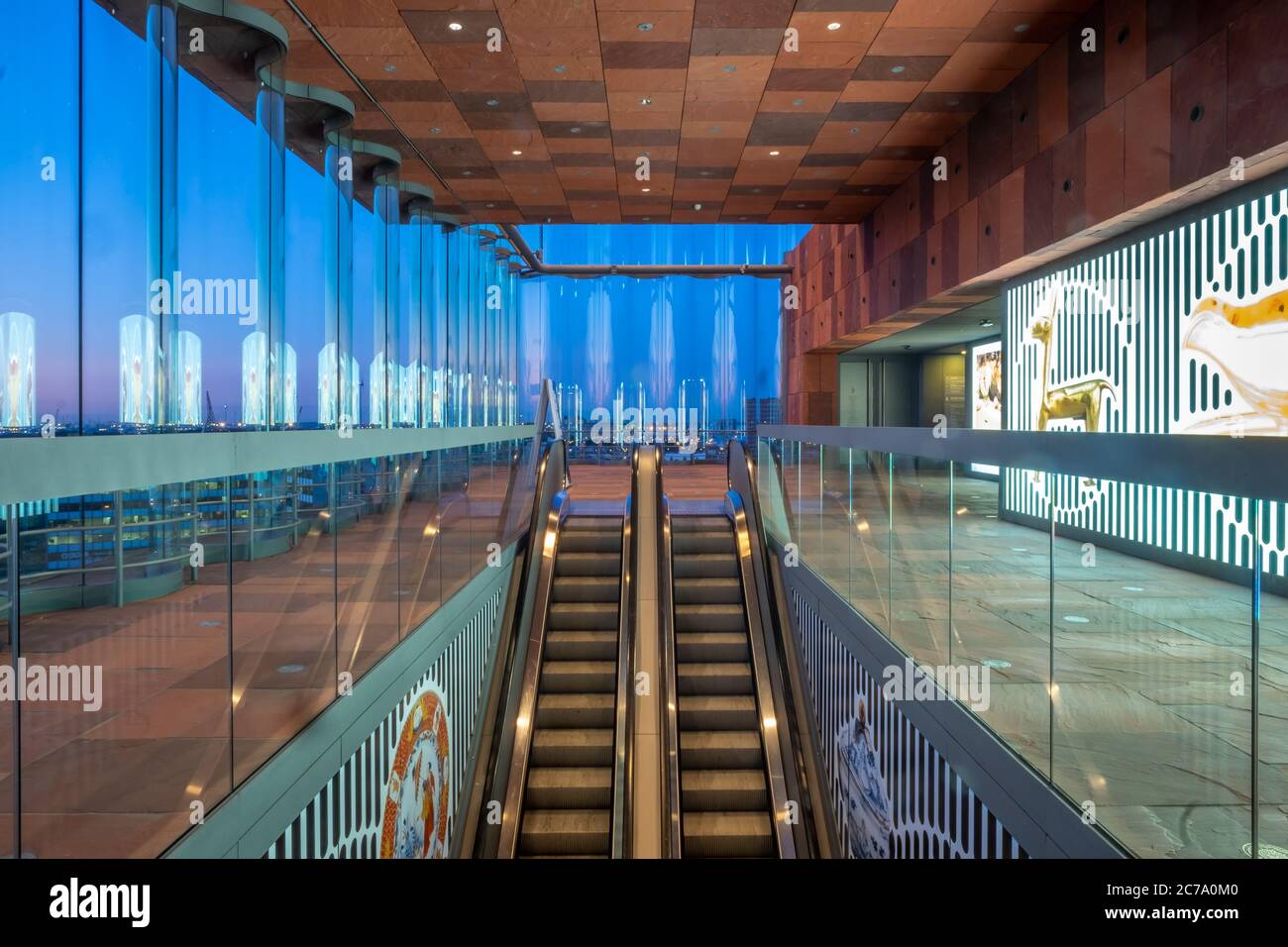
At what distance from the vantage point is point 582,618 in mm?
8875

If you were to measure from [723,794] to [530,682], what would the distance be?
81.4 inches

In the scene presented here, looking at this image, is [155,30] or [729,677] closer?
[155,30]

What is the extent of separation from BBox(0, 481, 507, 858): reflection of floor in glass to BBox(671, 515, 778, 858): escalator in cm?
321

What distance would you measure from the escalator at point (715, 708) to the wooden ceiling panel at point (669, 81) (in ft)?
16.3

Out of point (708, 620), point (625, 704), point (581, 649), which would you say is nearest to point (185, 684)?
point (625, 704)

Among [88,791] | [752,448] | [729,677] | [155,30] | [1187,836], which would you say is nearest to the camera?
[1187,836]

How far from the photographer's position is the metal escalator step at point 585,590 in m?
9.16

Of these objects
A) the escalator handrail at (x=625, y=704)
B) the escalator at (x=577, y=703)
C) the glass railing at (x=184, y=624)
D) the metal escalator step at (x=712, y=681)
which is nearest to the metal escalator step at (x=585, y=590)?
the escalator at (x=577, y=703)

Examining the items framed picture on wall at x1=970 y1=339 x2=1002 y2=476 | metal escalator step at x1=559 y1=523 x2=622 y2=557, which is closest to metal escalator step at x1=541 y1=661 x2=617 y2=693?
metal escalator step at x1=559 y1=523 x2=622 y2=557

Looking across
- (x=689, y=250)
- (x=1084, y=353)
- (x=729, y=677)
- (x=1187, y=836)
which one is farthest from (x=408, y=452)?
(x=689, y=250)

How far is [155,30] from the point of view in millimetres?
5945
